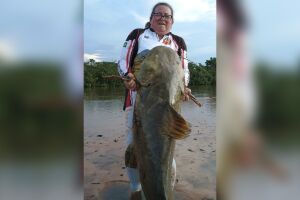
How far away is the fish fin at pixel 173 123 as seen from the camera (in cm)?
201

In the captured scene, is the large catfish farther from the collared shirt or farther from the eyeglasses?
the eyeglasses

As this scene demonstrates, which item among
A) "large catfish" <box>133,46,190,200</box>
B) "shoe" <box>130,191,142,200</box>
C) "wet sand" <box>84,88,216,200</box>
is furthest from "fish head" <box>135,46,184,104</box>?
"shoe" <box>130,191,142,200</box>

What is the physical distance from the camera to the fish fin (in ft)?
6.59

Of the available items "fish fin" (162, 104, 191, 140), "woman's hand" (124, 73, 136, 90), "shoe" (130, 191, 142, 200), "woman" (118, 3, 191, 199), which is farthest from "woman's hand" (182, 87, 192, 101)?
"shoe" (130, 191, 142, 200)

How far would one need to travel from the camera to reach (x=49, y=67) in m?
1.85

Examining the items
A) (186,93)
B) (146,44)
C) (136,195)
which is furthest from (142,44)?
(136,195)

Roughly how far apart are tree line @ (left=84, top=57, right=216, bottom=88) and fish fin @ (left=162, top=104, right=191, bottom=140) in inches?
7.3

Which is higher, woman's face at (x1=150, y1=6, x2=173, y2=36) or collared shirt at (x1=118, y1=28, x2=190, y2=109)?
woman's face at (x1=150, y1=6, x2=173, y2=36)

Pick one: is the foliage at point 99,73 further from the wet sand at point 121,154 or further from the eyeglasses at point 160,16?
the eyeglasses at point 160,16

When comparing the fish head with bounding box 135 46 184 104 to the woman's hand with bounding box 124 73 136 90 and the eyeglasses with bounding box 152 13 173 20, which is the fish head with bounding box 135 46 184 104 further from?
the eyeglasses with bounding box 152 13 173 20

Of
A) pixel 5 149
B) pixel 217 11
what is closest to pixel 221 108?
pixel 217 11

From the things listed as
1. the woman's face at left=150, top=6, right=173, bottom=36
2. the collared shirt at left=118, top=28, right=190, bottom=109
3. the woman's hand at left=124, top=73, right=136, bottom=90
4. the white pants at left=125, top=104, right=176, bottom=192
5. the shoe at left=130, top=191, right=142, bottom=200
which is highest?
the woman's face at left=150, top=6, right=173, bottom=36

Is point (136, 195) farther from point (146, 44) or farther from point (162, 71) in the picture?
point (146, 44)

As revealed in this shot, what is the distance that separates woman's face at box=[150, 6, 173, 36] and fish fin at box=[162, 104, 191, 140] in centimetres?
35
